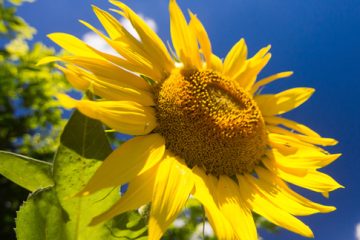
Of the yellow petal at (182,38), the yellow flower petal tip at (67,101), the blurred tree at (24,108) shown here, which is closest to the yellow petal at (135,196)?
the yellow flower petal tip at (67,101)

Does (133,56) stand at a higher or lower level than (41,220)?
higher

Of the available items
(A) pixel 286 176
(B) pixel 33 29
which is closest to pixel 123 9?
(A) pixel 286 176

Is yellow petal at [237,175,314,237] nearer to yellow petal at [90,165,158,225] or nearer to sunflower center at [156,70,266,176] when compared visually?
sunflower center at [156,70,266,176]

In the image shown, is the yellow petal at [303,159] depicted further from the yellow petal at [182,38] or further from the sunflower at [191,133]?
the yellow petal at [182,38]

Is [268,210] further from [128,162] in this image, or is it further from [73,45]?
[73,45]

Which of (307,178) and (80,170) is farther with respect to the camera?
(307,178)

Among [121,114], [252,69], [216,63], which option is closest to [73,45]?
[121,114]
